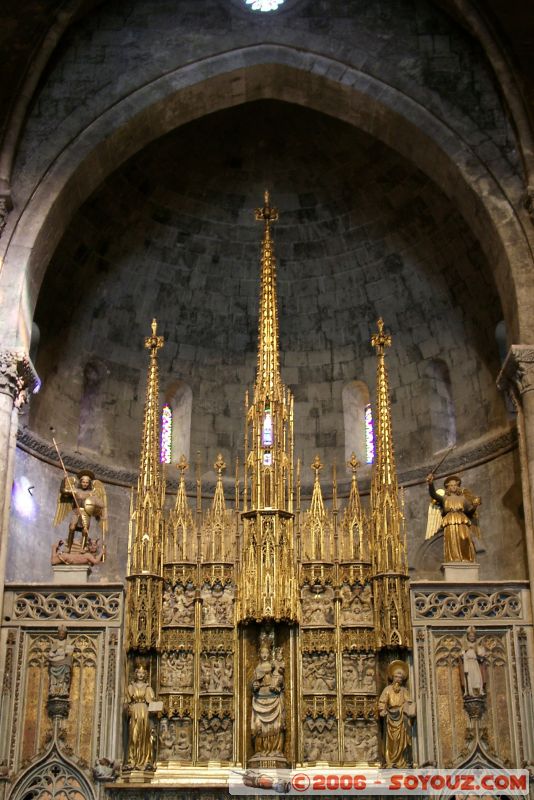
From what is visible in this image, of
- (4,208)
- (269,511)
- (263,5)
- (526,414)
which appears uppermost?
(263,5)

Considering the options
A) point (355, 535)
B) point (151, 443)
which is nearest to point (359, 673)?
point (355, 535)

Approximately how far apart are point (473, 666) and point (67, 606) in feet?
22.2

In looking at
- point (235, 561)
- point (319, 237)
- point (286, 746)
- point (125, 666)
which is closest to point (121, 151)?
point (319, 237)

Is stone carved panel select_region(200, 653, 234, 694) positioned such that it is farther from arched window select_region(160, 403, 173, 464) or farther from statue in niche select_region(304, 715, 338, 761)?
arched window select_region(160, 403, 173, 464)

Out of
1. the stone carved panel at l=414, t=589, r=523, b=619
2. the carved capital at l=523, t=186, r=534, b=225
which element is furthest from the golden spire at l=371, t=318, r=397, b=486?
the carved capital at l=523, t=186, r=534, b=225

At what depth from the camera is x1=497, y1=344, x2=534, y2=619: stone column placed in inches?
790

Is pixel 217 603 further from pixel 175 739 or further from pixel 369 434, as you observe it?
pixel 369 434

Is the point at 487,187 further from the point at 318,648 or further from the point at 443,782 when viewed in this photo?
the point at 443,782

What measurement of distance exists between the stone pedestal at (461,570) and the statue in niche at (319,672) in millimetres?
2518

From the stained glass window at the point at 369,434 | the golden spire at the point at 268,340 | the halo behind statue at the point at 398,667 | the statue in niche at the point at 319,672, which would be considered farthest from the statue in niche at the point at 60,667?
the stained glass window at the point at 369,434

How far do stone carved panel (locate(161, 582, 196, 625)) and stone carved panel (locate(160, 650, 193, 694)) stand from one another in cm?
53

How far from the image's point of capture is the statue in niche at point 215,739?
19.2m

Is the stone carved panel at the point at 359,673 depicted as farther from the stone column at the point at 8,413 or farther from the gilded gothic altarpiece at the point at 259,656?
the stone column at the point at 8,413

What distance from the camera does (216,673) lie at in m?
19.7
